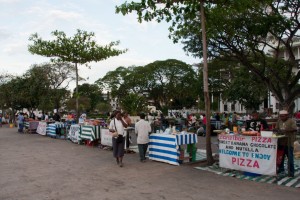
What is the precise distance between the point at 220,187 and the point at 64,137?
14564mm

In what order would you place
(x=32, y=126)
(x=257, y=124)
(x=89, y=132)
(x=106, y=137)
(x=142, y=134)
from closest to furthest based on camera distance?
1. (x=257, y=124)
2. (x=142, y=134)
3. (x=106, y=137)
4. (x=89, y=132)
5. (x=32, y=126)

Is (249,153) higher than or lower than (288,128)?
lower

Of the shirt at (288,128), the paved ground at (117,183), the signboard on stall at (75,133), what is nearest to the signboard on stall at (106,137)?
the signboard on stall at (75,133)

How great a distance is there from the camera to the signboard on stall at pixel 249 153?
7.75 meters

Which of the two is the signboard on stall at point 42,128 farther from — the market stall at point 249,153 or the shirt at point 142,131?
the market stall at point 249,153

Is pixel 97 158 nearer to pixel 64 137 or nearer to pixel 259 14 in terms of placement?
pixel 64 137

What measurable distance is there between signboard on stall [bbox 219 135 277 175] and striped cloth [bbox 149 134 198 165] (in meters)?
1.41

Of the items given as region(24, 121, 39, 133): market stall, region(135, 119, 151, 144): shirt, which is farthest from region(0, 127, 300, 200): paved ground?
region(24, 121, 39, 133): market stall

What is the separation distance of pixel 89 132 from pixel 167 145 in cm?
655

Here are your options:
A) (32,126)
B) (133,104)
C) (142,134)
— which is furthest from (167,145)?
(133,104)

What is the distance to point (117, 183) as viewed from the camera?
7699mm

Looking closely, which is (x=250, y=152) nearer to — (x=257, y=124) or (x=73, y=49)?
(x=257, y=124)

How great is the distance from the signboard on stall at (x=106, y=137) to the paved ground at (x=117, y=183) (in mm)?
2934

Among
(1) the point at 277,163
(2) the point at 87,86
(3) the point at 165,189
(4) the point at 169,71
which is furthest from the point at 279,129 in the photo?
(2) the point at 87,86
